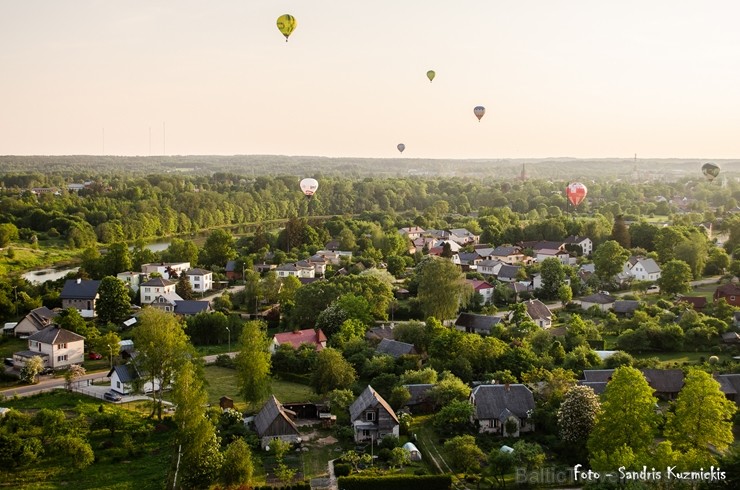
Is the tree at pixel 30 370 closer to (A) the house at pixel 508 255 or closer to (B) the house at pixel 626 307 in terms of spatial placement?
(B) the house at pixel 626 307

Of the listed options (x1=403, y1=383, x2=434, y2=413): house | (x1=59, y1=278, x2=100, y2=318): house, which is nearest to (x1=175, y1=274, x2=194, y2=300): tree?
(x1=59, y1=278, x2=100, y2=318): house

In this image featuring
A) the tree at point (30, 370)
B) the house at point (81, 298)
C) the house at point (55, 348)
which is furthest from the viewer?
the house at point (81, 298)

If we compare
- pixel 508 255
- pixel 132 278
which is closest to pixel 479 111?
pixel 508 255

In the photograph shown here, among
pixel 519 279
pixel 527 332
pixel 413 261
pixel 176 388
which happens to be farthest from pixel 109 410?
pixel 413 261

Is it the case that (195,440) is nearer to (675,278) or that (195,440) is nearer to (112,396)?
(112,396)

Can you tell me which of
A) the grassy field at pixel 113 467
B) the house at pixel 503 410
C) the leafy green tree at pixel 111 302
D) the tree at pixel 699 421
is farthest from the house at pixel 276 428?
the leafy green tree at pixel 111 302

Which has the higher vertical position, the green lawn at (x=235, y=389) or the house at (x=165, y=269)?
the house at (x=165, y=269)
